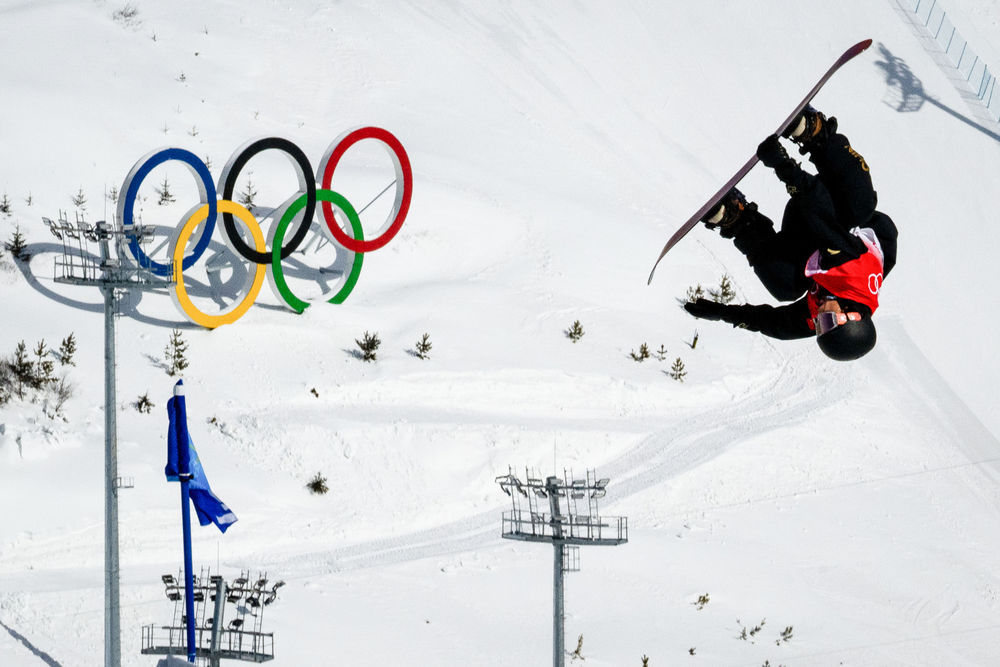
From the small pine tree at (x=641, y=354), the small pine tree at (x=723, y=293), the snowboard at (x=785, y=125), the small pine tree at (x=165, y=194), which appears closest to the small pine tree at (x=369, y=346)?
the small pine tree at (x=641, y=354)

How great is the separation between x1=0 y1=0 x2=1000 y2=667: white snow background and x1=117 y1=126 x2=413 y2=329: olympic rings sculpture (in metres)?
0.95

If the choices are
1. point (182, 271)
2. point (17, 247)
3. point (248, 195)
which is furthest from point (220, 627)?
point (248, 195)

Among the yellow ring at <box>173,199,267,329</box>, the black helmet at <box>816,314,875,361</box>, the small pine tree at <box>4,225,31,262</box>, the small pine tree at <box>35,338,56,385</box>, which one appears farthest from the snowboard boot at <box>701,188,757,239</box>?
the small pine tree at <box>4,225,31,262</box>

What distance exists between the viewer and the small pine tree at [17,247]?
27.6 m

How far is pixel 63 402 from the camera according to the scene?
24.3 meters

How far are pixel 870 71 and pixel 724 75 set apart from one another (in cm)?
525

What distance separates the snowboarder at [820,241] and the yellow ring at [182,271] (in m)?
17.8

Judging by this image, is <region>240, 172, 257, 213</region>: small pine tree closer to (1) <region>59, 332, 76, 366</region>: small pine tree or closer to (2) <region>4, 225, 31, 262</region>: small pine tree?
(2) <region>4, 225, 31, 262</region>: small pine tree

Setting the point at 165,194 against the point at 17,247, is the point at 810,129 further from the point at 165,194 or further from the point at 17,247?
the point at 165,194

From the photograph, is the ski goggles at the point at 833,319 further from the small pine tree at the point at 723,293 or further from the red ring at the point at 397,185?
the small pine tree at the point at 723,293

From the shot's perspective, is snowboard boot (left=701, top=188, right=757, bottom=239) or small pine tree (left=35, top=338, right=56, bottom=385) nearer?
snowboard boot (left=701, top=188, right=757, bottom=239)

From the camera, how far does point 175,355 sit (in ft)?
85.3

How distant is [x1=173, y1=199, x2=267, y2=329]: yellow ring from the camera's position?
1017 inches

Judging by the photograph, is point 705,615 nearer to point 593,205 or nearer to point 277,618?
point 277,618
